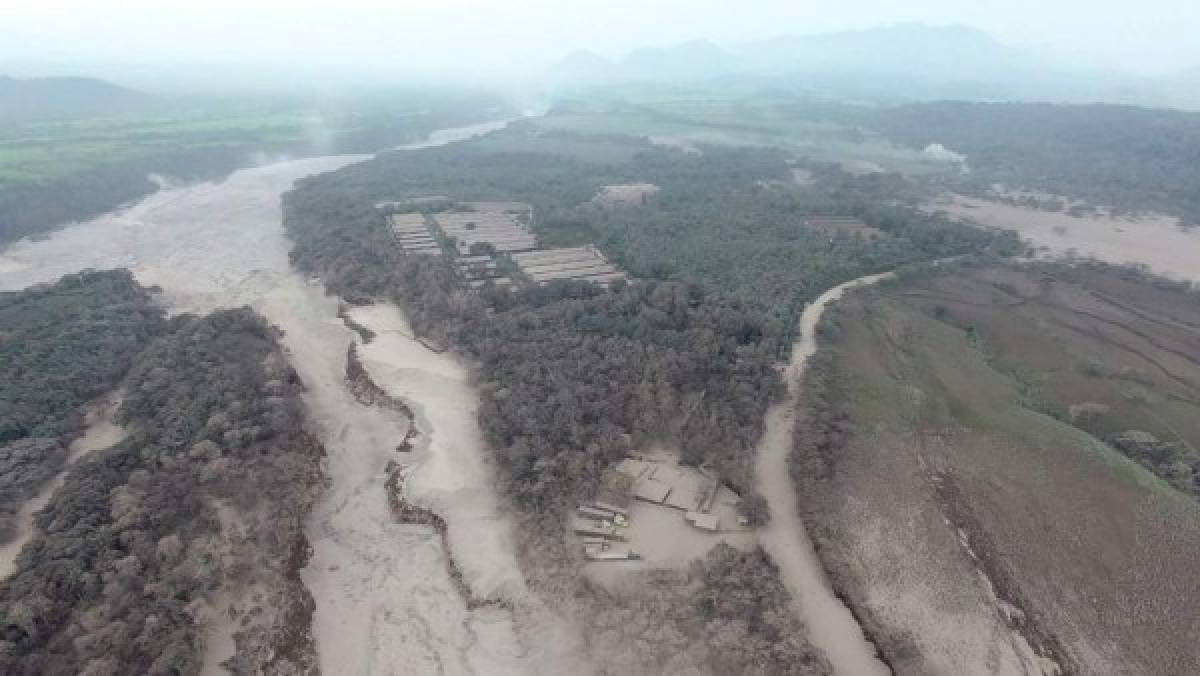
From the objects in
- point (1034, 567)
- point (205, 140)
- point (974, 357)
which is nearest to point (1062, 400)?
point (974, 357)

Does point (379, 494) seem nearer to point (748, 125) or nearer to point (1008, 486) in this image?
point (1008, 486)

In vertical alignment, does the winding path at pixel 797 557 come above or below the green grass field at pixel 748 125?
below

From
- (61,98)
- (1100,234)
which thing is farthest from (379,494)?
(61,98)

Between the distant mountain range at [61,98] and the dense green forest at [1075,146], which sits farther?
the distant mountain range at [61,98]

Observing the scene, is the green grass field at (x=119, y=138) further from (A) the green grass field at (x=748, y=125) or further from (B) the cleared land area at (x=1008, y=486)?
(B) the cleared land area at (x=1008, y=486)

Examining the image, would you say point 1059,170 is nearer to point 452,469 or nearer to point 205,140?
point 452,469

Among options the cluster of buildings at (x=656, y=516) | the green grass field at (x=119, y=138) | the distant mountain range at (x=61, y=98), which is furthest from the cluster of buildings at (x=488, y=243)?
the distant mountain range at (x=61, y=98)
